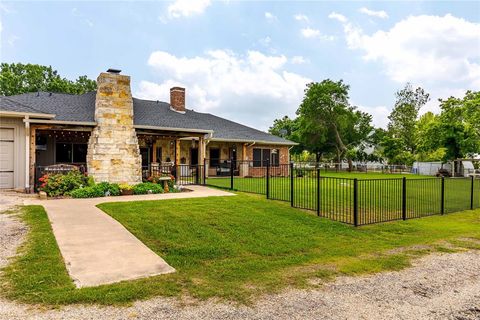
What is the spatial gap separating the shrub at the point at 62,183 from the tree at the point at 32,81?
23557 millimetres

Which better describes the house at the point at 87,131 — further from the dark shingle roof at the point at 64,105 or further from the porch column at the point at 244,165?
the porch column at the point at 244,165

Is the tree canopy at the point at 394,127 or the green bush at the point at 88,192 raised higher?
the tree canopy at the point at 394,127

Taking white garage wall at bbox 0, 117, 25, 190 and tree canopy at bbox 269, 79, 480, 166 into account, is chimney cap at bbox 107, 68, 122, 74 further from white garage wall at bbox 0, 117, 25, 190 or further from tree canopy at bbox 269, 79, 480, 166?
tree canopy at bbox 269, 79, 480, 166

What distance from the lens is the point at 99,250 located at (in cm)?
511

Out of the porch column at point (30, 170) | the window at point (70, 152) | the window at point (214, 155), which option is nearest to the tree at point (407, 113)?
the window at point (214, 155)

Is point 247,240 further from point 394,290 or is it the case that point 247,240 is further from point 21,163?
point 21,163

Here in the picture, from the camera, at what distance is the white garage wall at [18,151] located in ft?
40.4

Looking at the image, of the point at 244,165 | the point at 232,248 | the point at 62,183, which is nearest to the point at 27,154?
the point at 62,183

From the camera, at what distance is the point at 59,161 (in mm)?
17094

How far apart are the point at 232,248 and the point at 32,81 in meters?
35.0

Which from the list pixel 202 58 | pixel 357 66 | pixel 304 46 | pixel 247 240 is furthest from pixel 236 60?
pixel 247 240

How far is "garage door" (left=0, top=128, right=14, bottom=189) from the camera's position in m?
12.1

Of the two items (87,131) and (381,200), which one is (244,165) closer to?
(87,131)

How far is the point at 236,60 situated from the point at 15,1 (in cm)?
1178
